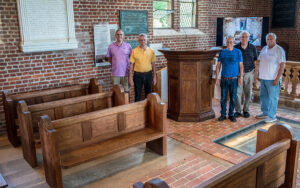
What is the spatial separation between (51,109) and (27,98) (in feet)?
2.85

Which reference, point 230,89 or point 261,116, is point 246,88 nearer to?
point 230,89

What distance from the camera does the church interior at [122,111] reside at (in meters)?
3.23

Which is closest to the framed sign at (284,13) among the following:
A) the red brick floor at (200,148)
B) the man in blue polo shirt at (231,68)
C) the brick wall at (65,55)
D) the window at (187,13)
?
the window at (187,13)

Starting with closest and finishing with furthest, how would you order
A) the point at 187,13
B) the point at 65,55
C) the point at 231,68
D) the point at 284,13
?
the point at 231,68 → the point at 65,55 → the point at 187,13 → the point at 284,13

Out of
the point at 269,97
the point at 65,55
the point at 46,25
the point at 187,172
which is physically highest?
the point at 46,25

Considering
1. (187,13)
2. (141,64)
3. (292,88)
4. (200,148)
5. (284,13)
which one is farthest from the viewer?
(284,13)

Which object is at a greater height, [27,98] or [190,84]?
[190,84]

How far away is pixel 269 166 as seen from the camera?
219 centimetres

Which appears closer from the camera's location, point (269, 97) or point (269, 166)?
point (269, 166)

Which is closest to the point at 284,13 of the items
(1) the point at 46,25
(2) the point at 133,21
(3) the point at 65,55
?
(2) the point at 133,21

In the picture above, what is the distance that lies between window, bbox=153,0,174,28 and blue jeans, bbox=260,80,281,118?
→ 3409 millimetres

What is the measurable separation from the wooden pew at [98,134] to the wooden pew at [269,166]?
1.79m

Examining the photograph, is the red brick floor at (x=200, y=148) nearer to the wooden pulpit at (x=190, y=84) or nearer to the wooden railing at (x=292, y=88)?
the wooden pulpit at (x=190, y=84)

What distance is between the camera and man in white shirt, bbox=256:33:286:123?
507 centimetres
